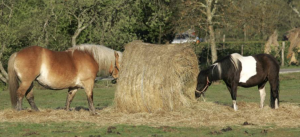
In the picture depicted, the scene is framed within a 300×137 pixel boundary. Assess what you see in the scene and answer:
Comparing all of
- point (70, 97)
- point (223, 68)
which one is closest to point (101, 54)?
Answer: point (70, 97)

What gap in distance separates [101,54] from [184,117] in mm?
2842

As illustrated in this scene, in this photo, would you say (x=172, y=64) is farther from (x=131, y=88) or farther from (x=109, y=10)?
(x=109, y=10)

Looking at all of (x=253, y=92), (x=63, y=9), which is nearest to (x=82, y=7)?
(x=63, y=9)

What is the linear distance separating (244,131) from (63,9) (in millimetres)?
15699

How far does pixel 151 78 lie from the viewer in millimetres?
11914

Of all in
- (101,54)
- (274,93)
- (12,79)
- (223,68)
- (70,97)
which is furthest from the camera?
(274,93)

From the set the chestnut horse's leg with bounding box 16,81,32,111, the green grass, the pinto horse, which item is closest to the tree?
the pinto horse

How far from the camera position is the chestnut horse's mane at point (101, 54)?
40.8 feet

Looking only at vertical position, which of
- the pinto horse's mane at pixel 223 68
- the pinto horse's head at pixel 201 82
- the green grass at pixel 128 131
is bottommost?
the green grass at pixel 128 131

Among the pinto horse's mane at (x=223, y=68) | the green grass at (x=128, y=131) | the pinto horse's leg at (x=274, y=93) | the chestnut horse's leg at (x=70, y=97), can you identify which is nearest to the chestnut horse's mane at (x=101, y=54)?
the chestnut horse's leg at (x=70, y=97)

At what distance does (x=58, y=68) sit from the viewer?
39.0 feet

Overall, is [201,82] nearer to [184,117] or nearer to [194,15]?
[184,117]

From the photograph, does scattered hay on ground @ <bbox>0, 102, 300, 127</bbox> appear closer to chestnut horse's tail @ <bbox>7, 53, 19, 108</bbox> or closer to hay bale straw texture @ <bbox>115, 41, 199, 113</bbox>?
hay bale straw texture @ <bbox>115, 41, 199, 113</bbox>

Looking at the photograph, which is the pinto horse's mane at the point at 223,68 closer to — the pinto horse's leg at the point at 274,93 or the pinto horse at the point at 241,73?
the pinto horse at the point at 241,73
